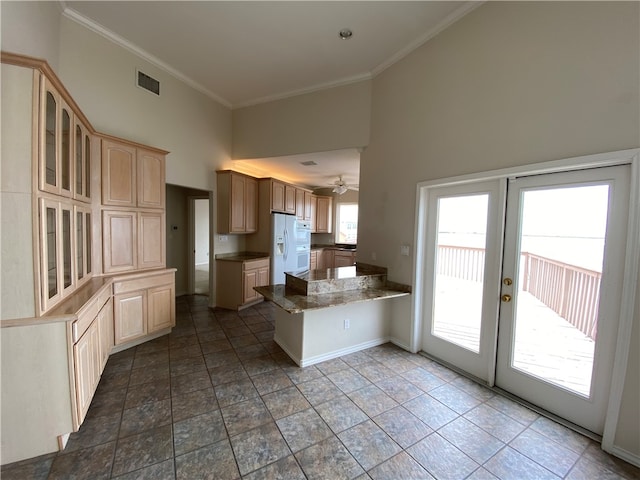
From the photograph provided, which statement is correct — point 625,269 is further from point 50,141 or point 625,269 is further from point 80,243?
point 80,243

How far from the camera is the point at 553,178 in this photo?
6.89ft

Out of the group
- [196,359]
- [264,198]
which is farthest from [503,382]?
[264,198]

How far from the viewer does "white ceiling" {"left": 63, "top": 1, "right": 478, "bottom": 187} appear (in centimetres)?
263

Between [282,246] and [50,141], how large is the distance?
150 inches

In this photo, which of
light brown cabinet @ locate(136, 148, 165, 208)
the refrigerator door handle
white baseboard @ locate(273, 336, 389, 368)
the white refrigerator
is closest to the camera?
white baseboard @ locate(273, 336, 389, 368)

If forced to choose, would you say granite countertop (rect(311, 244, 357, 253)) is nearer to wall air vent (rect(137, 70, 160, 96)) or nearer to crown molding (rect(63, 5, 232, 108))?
crown molding (rect(63, 5, 232, 108))

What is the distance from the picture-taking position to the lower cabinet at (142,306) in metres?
2.96

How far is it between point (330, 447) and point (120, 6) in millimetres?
4527

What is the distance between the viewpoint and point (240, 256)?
5.07 metres

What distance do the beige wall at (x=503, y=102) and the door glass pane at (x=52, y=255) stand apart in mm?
3284

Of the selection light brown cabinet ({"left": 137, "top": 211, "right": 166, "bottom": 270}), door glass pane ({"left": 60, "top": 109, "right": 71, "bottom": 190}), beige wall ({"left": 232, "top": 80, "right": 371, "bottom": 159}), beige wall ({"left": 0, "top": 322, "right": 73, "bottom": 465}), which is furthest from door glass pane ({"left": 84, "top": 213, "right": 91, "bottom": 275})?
beige wall ({"left": 232, "top": 80, "right": 371, "bottom": 159})

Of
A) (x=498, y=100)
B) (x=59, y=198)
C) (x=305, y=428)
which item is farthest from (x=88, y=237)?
(x=498, y=100)

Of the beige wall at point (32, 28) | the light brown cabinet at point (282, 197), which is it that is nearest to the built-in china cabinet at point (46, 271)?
the beige wall at point (32, 28)

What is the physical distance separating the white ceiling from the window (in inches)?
138
